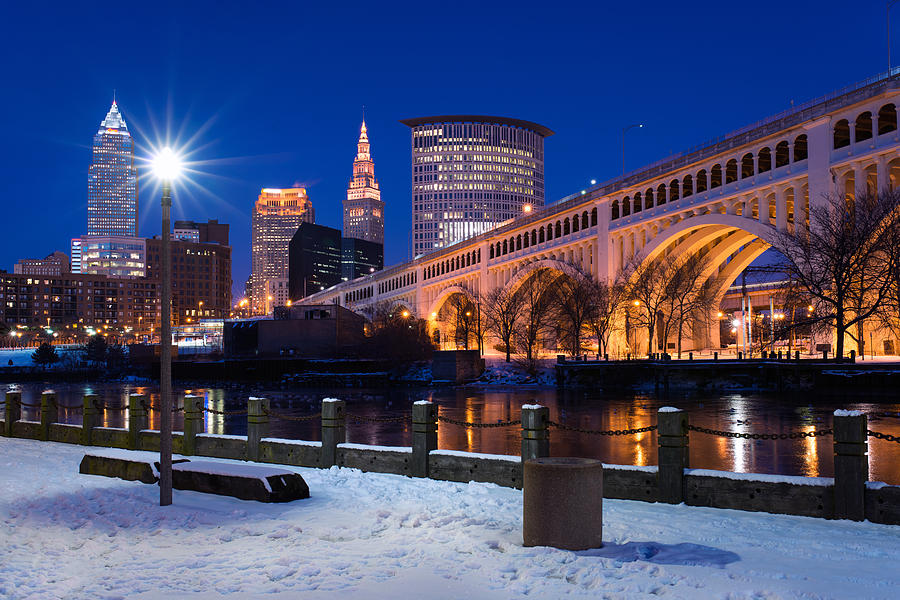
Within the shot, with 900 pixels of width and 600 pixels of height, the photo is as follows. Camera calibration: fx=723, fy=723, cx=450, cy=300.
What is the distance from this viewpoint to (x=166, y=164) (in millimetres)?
12289

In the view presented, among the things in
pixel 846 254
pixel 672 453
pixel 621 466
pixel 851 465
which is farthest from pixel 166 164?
pixel 846 254

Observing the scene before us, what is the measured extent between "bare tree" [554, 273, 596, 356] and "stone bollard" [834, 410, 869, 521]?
57176mm

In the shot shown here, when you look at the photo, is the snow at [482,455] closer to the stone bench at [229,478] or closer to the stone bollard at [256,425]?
the stone bench at [229,478]

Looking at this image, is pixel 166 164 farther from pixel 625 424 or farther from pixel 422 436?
pixel 625 424

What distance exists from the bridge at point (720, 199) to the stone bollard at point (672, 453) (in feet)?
131

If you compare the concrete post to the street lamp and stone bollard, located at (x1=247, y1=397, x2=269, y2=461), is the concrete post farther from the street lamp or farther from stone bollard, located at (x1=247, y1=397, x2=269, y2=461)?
the street lamp

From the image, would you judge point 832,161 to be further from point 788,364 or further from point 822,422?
point 822,422

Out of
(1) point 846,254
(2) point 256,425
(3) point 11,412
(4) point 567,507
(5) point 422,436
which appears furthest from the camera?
(1) point 846,254

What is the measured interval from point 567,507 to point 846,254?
42696 mm

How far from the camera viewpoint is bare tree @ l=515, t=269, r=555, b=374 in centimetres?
7194

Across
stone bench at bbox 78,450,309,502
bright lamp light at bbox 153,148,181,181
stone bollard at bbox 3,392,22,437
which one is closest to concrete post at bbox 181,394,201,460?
stone bench at bbox 78,450,309,502

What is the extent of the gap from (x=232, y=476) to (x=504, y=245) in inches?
3235

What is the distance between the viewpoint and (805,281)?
46031mm

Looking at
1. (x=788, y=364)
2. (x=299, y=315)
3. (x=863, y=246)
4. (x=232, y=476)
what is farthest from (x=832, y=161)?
(x=299, y=315)
